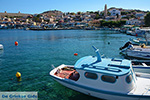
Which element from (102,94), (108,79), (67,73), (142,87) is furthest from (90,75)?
(142,87)

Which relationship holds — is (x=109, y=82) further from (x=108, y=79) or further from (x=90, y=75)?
(x=90, y=75)

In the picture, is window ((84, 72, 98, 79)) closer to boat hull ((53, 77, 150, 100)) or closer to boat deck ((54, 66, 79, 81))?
boat hull ((53, 77, 150, 100))

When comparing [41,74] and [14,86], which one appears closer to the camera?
[14,86]

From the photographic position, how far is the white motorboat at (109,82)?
8.46 m

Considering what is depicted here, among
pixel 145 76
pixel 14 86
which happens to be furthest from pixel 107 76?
pixel 14 86

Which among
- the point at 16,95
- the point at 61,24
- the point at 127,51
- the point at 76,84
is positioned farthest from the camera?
the point at 61,24

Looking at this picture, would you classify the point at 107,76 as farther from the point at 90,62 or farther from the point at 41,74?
the point at 41,74

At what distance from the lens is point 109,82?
875cm

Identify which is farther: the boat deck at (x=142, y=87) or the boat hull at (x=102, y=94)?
the boat deck at (x=142, y=87)

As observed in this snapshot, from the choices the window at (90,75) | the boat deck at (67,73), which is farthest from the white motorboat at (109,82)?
the boat deck at (67,73)

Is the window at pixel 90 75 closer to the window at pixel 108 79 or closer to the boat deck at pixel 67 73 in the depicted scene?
the window at pixel 108 79

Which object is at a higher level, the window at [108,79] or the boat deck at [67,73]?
the window at [108,79]

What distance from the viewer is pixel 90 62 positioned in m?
10.3

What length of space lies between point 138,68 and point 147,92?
4.68 m
